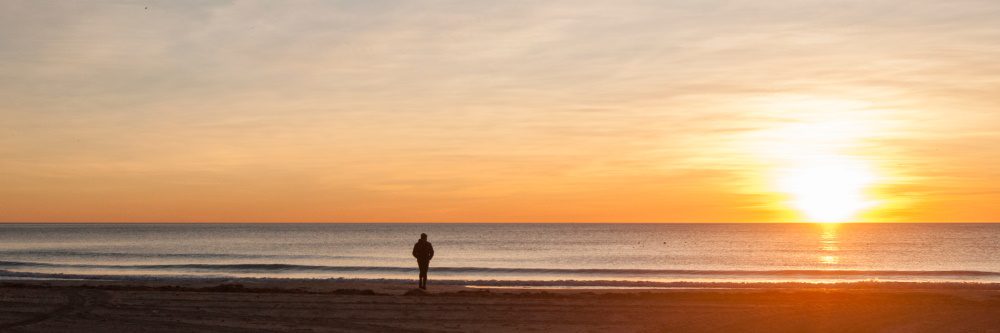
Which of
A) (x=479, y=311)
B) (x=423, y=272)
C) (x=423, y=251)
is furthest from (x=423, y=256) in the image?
(x=479, y=311)

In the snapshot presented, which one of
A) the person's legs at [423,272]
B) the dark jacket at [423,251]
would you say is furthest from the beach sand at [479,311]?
the dark jacket at [423,251]

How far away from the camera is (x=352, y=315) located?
1691cm

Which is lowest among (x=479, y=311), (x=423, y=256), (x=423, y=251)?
(x=479, y=311)

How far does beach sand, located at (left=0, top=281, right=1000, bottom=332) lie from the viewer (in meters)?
15.4

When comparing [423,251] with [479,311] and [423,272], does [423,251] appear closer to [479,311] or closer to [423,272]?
[423,272]

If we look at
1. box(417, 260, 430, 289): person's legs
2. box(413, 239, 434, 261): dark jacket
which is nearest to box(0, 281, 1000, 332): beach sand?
box(417, 260, 430, 289): person's legs

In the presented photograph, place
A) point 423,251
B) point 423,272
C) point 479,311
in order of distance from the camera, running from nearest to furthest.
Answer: point 479,311
point 423,272
point 423,251

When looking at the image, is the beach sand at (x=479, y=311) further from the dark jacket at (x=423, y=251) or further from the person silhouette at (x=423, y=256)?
the dark jacket at (x=423, y=251)

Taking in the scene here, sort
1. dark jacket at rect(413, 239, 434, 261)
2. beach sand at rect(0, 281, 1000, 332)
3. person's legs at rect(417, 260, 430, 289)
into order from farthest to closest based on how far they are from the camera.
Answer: dark jacket at rect(413, 239, 434, 261)
person's legs at rect(417, 260, 430, 289)
beach sand at rect(0, 281, 1000, 332)

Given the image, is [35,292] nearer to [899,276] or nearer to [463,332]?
[463,332]

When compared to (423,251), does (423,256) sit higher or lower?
lower

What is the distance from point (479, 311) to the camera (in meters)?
17.5

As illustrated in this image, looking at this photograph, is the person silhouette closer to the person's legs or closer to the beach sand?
the person's legs

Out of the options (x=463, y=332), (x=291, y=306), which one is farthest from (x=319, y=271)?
(x=463, y=332)
